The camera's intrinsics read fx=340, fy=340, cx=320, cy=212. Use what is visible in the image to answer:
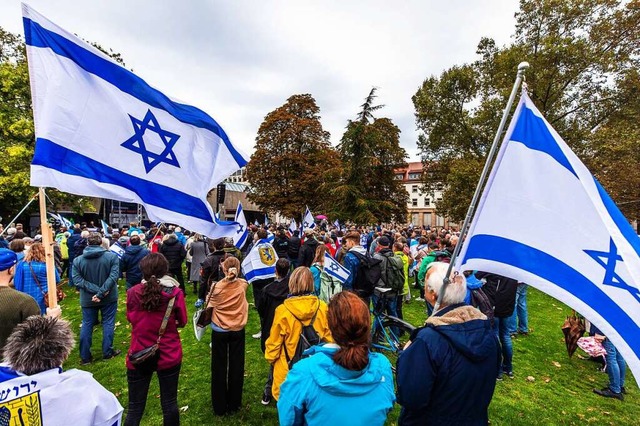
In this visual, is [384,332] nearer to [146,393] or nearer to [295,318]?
[295,318]

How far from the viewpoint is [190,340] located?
272 inches

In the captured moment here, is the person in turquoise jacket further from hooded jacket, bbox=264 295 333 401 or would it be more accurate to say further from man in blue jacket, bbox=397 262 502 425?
hooded jacket, bbox=264 295 333 401

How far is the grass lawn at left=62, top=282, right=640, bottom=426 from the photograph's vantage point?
14.7 ft

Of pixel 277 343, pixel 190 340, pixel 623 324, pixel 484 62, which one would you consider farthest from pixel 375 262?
pixel 484 62

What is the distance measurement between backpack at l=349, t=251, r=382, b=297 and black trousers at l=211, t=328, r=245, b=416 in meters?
2.98

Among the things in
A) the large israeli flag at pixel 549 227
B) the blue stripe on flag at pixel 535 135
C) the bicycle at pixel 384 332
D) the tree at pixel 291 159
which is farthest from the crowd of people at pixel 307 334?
the tree at pixel 291 159

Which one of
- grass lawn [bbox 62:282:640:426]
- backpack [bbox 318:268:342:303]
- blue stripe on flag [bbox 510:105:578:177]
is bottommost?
grass lawn [bbox 62:282:640:426]

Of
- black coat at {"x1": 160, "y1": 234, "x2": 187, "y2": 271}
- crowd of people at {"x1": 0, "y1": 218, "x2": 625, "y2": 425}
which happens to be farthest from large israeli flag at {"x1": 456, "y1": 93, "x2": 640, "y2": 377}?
black coat at {"x1": 160, "y1": 234, "x2": 187, "y2": 271}

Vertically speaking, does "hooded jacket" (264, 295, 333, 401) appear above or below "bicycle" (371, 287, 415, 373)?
above

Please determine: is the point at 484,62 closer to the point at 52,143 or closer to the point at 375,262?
the point at 375,262

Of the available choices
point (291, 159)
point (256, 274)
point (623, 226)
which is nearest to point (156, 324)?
point (256, 274)

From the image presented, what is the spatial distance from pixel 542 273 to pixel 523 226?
35 cm

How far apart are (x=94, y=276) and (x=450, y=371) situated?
583 cm

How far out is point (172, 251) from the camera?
9.34 metres
